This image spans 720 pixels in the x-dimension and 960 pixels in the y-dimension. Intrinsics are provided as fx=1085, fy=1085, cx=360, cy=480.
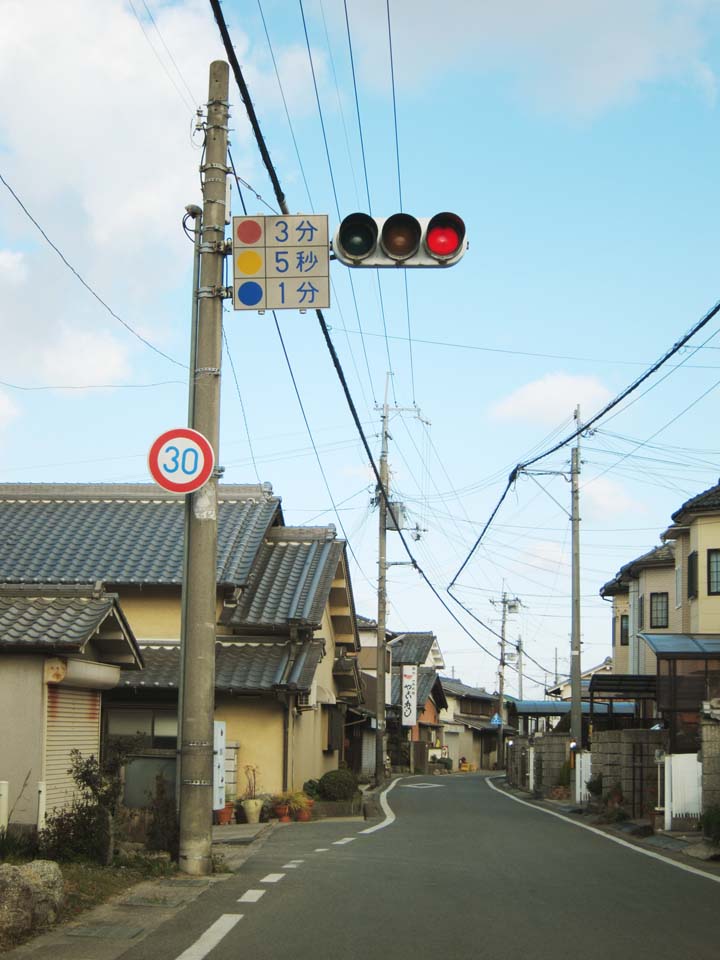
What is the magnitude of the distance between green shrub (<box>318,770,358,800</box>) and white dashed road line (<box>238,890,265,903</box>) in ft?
51.7

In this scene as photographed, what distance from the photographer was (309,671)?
23938mm

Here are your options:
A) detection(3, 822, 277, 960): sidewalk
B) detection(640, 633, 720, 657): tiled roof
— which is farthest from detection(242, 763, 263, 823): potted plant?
detection(3, 822, 277, 960): sidewalk

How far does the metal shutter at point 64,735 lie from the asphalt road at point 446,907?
254cm

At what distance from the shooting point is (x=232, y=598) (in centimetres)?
2564

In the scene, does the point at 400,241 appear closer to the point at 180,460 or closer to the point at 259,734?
the point at 180,460

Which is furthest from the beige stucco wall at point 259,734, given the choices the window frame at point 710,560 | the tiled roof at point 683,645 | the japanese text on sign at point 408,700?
the japanese text on sign at point 408,700

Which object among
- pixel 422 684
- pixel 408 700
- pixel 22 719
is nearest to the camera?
pixel 22 719

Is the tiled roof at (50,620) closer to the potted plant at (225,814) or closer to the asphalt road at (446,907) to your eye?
the asphalt road at (446,907)

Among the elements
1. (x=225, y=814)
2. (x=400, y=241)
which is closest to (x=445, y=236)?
(x=400, y=241)

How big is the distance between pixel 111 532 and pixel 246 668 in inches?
252

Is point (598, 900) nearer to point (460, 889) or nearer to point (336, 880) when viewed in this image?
point (460, 889)

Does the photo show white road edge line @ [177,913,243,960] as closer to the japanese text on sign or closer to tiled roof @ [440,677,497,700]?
the japanese text on sign

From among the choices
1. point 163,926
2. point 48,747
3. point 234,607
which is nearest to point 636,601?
point 234,607

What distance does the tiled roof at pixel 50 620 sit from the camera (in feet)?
39.9
